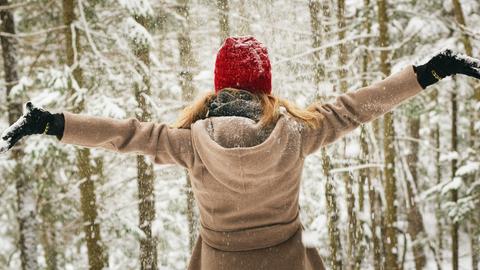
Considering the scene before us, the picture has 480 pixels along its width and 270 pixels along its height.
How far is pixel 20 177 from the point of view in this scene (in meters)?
9.68

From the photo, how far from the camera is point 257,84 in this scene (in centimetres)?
219

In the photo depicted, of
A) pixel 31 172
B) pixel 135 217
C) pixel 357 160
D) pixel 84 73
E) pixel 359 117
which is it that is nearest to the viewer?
pixel 359 117

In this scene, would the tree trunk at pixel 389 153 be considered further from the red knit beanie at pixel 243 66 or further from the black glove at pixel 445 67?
the red knit beanie at pixel 243 66

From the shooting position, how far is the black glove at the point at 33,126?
188 centimetres

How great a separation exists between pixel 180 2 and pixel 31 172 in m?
5.10

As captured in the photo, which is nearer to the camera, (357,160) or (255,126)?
(255,126)

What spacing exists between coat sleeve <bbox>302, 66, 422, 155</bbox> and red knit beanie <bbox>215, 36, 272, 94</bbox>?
1.00ft

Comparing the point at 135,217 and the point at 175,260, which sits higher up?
the point at 135,217

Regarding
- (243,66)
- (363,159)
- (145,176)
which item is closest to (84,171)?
(145,176)

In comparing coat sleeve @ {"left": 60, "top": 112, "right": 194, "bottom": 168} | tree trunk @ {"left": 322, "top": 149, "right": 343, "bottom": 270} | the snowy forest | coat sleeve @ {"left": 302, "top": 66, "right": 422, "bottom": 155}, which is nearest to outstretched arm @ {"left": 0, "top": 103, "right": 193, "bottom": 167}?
coat sleeve @ {"left": 60, "top": 112, "right": 194, "bottom": 168}

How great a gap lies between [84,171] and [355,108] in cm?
767

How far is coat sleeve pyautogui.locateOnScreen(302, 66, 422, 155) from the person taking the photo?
84.0 inches

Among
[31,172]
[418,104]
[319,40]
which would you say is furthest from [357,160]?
[31,172]

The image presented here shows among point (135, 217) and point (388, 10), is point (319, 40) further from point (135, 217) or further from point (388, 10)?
point (135, 217)
